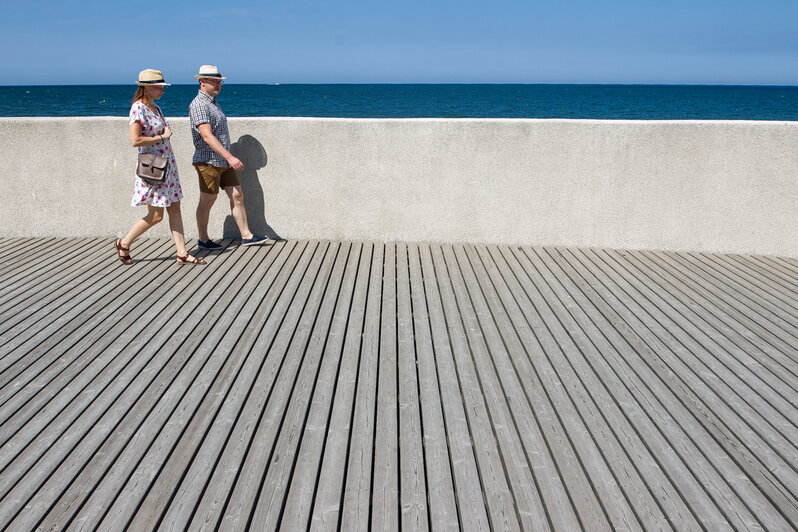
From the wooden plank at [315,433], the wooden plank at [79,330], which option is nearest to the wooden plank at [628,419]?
the wooden plank at [315,433]

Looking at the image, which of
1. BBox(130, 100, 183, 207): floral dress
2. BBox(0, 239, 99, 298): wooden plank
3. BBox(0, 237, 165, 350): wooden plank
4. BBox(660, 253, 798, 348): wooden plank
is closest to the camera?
BBox(0, 237, 165, 350): wooden plank

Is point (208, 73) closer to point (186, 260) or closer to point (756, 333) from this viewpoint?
point (186, 260)

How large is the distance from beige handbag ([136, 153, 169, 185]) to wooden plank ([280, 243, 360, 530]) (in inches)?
65.3

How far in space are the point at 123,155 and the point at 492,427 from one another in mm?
4009

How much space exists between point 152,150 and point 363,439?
2921 mm

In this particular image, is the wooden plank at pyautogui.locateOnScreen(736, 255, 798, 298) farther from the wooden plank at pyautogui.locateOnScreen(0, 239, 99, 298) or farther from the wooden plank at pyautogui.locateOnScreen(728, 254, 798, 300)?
the wooden plank at pyautogui.locateOnScreen(0, 239, 99, 298)

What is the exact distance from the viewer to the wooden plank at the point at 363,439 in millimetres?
1882

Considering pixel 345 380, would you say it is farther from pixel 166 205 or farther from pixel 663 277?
pixel 663 277

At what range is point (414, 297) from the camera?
12.2ft

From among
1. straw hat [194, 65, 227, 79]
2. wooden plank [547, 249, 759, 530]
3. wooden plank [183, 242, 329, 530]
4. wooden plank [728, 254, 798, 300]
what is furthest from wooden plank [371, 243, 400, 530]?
wooden plank [728, 254, 798, 300]

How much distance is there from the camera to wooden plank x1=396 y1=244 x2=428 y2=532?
74.3 inches

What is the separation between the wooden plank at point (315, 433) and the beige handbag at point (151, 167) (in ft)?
5.44

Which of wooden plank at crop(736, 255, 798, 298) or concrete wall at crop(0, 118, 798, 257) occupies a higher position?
concrete wall at crop(0, 118, 798, 257)

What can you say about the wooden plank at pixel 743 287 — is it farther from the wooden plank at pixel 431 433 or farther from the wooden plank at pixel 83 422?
the wooden plank at pixel 83 422
